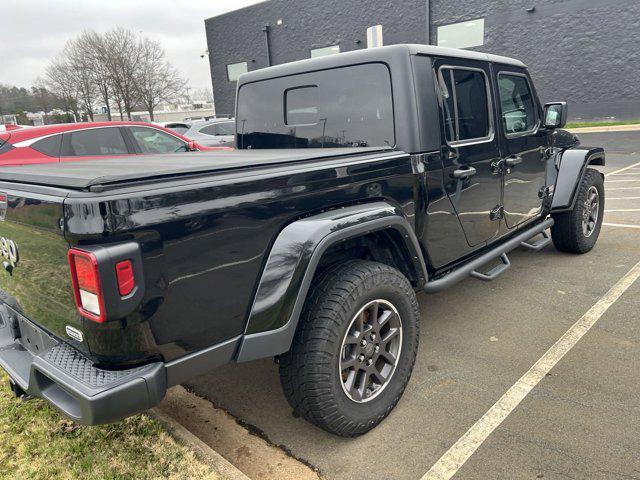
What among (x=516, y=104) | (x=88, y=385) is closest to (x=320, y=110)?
(x=516, y=104)

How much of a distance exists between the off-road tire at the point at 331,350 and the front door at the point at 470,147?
0.99 m

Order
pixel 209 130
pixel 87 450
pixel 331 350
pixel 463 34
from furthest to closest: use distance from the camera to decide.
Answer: pixel 463 34 < pixel 209 130 < pixel 87 450 < pixel 331 350

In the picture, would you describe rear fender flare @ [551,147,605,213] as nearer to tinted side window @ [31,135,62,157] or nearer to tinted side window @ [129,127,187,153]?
→ tinted side window @ [129,127,187,153]

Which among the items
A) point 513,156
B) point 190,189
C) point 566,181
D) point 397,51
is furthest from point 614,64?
point 190,189

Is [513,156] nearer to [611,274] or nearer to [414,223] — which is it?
[414,223]

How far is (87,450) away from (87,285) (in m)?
1.19

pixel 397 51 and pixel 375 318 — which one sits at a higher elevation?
pixel 397 51

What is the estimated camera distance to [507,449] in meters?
2.33

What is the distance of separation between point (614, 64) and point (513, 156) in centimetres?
1789

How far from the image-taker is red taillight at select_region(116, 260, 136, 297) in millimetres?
1601

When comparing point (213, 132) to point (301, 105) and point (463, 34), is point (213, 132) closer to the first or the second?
point (301, 105)

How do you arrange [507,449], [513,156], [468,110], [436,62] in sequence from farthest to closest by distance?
[513,156]
[468,110]
[436,62]
[507,449]

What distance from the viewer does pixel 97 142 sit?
6402 millimetres

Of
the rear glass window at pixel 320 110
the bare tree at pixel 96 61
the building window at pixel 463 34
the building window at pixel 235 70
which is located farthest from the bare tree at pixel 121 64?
the rear glass window at pixel 320 110
